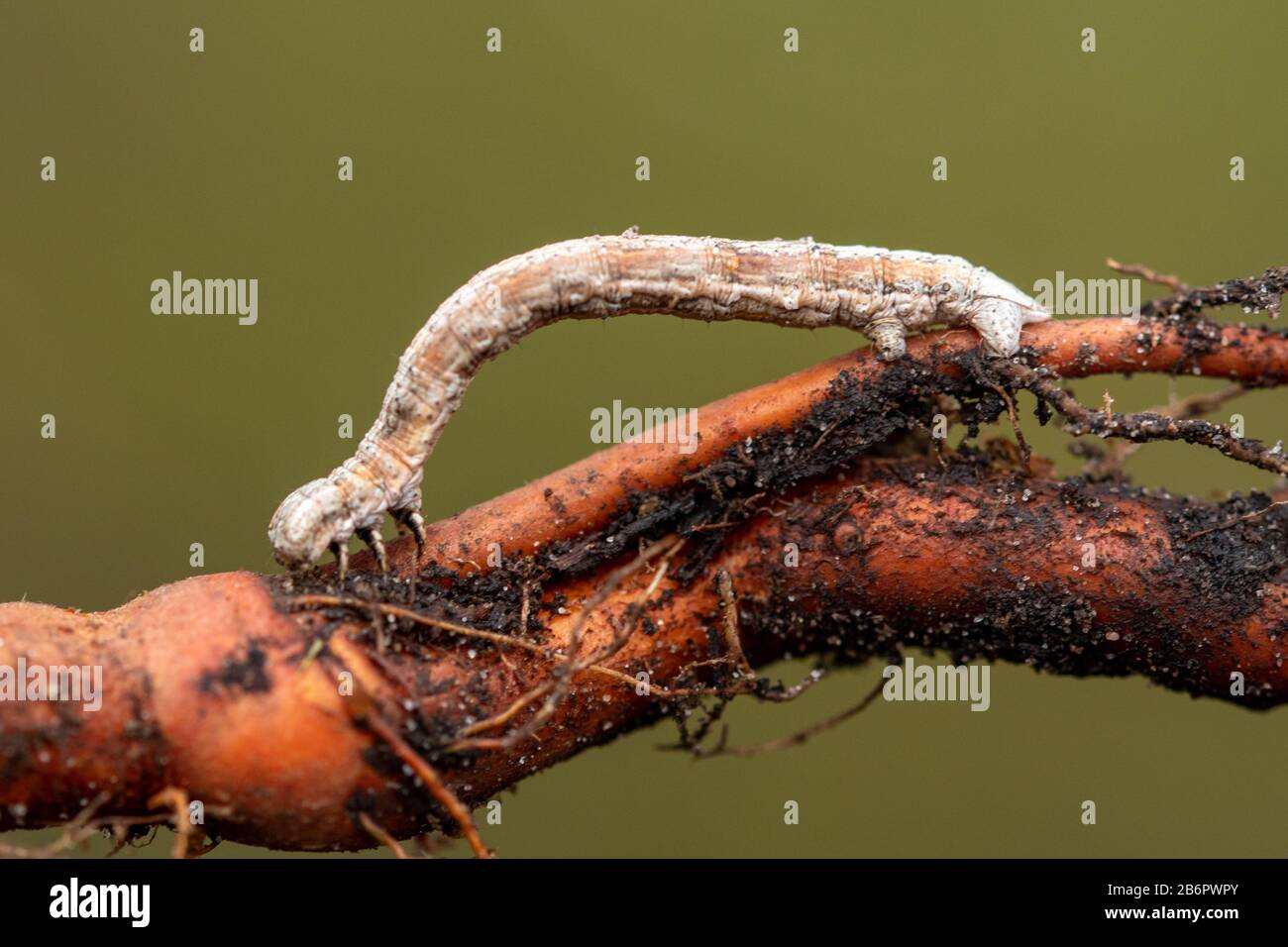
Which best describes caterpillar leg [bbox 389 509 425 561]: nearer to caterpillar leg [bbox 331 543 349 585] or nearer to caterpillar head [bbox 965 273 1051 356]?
caterpillar leg [bbox 331 543 349 585]

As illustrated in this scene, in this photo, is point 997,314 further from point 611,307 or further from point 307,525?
point 307,525

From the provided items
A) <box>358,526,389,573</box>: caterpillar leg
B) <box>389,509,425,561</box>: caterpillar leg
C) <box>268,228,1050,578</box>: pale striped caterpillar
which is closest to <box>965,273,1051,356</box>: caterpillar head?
<box>268,228,1050,578</box>: pale striped caterpillar

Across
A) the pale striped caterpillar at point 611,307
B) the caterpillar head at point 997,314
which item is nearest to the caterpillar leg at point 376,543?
the pale striped caterpillar at point 611,307

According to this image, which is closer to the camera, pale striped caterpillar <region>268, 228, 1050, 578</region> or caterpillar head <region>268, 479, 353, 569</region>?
caterpillar head <region>268, 479, 353, 569</region>

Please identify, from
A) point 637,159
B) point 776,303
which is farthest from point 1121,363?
point 637,159


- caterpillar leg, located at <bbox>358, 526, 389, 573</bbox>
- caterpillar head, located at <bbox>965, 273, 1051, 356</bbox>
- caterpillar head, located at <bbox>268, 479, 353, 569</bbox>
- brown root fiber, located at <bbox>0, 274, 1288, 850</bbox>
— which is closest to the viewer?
brown root fiber, located at <bbox>0, 274, 1288, 850</bbox>

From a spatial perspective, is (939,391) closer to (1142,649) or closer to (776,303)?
(776,303)

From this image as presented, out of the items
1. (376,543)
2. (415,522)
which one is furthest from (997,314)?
(376,543)
